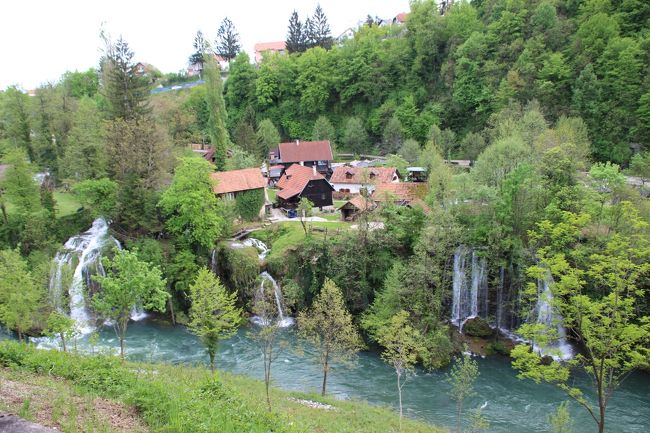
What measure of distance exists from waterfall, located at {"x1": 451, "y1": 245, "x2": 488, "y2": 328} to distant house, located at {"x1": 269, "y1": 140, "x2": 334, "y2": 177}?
108ft

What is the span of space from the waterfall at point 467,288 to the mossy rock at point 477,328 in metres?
0.52

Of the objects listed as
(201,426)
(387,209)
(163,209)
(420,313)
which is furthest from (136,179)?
(201,426)

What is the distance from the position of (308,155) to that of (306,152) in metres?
0.57

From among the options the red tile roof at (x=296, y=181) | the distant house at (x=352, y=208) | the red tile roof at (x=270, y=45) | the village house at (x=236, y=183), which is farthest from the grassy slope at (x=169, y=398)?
the red tile roof at (x=270, y=45)

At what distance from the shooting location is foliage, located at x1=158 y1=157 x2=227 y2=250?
37.4 meters

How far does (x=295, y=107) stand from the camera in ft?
278

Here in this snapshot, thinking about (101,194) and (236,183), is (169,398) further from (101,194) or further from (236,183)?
(236,183)

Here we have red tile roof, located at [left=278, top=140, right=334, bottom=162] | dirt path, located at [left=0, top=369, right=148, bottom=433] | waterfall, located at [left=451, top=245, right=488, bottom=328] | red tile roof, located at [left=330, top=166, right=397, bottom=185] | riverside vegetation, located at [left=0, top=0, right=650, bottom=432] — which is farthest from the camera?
red tile roof, located at [left=278, top=140, right=334, bottom=162]

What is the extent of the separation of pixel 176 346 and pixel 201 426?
923 inches

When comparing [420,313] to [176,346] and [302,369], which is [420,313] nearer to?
[302,369]

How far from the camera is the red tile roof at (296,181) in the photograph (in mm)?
49969

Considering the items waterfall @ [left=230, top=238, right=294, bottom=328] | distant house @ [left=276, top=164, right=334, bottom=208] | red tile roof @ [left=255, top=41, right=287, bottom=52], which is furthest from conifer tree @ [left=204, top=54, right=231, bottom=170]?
red tile roof @ [left=255, top=41, right=287, bottom=52]

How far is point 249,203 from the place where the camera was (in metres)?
45.4

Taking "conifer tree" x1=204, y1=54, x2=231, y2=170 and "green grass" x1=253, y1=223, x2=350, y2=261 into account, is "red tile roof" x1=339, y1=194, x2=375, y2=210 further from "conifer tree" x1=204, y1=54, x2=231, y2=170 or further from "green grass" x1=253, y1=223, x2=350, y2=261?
"conifer tree" x1=204, y1=54, x2=231, y2=170
